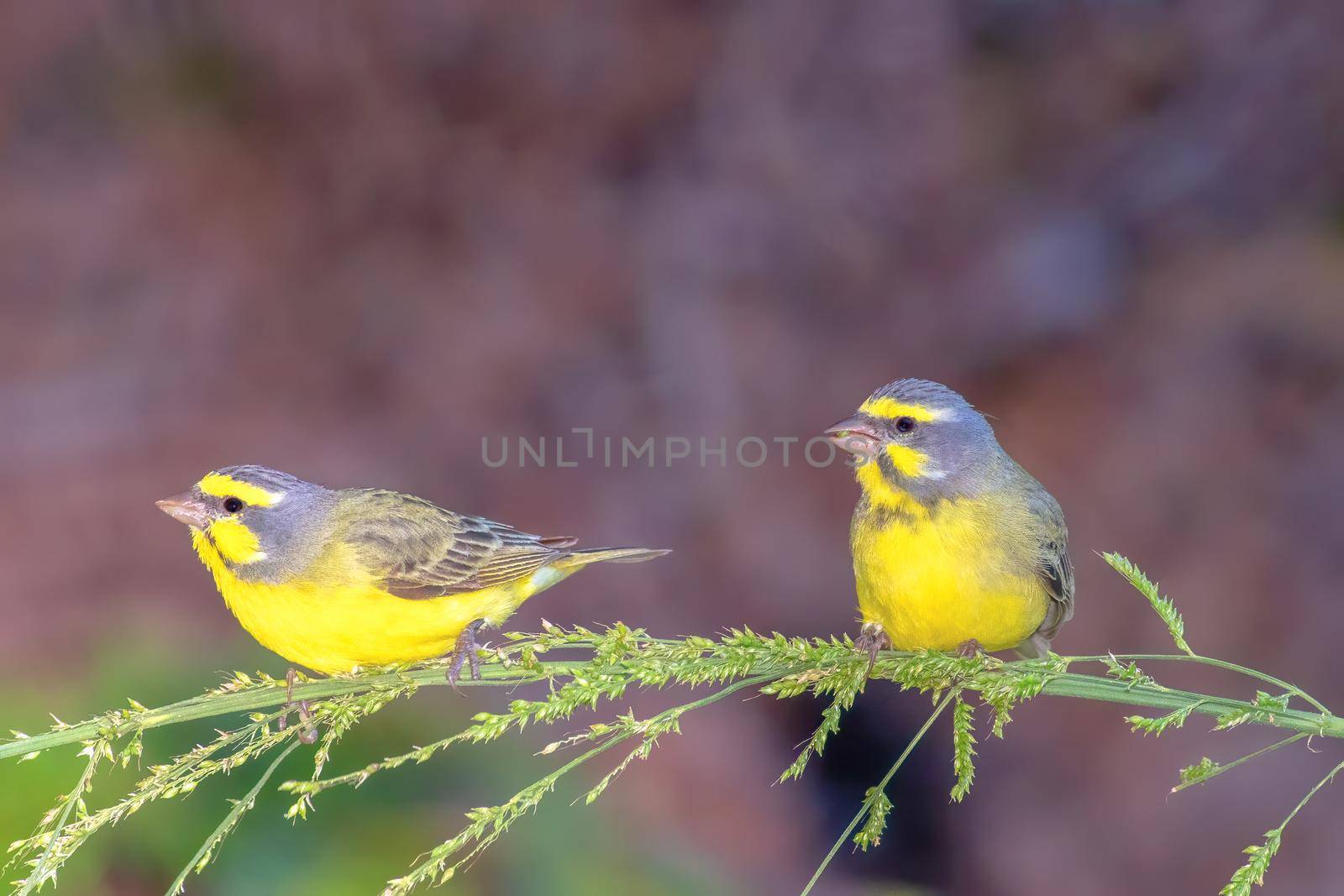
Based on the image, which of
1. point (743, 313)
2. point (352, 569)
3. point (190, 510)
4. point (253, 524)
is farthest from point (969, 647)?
point (743, 313)

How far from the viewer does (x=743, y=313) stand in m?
7.39

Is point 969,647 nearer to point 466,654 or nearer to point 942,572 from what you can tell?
point 942,572

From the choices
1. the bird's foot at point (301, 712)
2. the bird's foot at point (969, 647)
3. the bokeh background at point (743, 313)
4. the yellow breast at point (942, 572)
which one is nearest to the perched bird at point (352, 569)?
the bird's foot at point (301, 712)

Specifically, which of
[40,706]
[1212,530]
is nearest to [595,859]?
[40,706]

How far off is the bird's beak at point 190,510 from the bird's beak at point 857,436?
1.40m

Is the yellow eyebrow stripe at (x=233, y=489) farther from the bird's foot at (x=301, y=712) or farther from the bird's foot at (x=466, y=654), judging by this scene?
the bird's foot at (x=466, y=654)

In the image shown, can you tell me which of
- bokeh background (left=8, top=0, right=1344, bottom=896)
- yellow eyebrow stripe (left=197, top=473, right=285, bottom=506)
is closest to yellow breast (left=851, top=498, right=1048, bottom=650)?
yellow eyebrow stripe (left=197, top=473, right=285, bottom=506)

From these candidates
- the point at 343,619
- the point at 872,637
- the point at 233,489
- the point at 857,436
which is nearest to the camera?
the point at 343,619

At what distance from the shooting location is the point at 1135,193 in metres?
6.91

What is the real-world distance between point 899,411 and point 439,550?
45.1 inches

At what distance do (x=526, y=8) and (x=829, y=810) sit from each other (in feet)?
15.8

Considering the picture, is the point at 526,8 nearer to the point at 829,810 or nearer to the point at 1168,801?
the point at 829,810

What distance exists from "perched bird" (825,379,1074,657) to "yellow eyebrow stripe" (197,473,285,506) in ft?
4.28

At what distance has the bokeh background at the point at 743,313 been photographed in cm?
632
